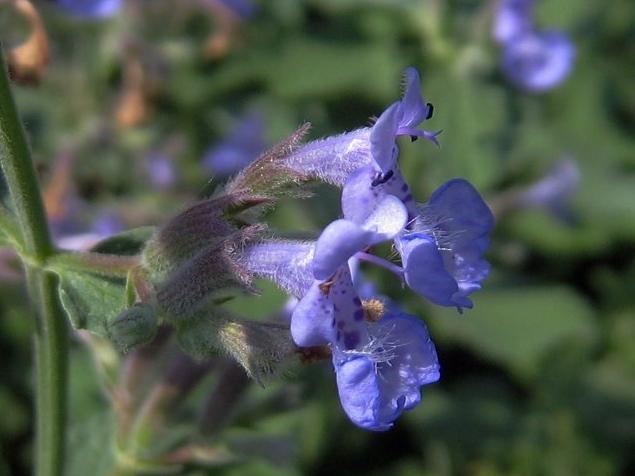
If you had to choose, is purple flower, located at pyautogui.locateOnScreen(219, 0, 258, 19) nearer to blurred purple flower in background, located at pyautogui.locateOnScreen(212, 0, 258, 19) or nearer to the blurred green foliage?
blurred purple flower in background, located at pyautogui.locateOnScreen(212, 0, 258, 19)

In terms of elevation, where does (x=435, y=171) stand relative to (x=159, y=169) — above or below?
above

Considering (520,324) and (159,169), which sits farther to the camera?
(520,324)

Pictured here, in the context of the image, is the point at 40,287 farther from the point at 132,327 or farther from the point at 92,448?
the point at 92,448

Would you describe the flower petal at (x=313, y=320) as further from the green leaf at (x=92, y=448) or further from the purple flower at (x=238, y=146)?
the purple flower at (x=238, y=146)

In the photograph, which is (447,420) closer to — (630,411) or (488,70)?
(630,411)

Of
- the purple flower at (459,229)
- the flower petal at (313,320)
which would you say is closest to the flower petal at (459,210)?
the purple flower at (459,229)

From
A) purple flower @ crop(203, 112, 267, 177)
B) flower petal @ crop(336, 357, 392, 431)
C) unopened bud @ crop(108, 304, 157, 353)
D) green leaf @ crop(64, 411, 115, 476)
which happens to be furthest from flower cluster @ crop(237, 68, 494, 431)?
purple flower @ crop(203, 112, 267, 177)

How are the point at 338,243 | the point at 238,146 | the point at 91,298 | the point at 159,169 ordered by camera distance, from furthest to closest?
the point at 238,146 < the point at 159,169 < the point at 91,298 < the point at 338,243

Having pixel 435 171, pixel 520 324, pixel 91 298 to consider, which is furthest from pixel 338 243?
pixel 520 324
